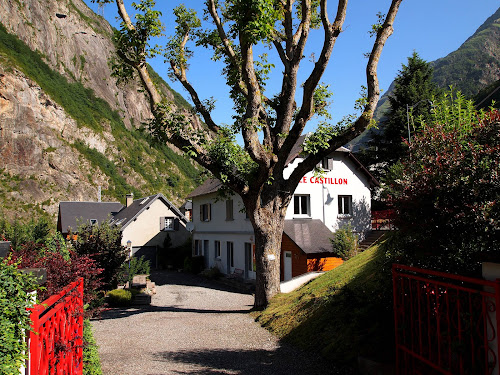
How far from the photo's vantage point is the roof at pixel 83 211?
48.0 meters

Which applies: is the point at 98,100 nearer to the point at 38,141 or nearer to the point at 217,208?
the point at 38,141

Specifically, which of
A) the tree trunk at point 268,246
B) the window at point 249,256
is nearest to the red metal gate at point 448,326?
the tree trunk at point 268,246

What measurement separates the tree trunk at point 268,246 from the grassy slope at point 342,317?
0.45 metres

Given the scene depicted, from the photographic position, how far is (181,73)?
14586mm

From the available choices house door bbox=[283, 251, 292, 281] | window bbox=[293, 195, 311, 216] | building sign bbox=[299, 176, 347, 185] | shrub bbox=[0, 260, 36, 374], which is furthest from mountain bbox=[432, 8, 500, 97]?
shrub bbox=[0, 260, 36, 374]

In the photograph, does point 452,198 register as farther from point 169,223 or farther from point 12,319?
point 169,223

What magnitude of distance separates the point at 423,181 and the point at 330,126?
7.90 metres

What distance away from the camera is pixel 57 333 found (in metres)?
4.48

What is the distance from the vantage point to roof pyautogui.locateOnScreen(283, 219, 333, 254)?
65.5ft

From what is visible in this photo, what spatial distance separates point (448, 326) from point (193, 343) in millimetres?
7292

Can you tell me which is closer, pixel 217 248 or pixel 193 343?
pixel 193 343

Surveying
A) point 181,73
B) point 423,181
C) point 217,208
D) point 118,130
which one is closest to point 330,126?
point 181,73

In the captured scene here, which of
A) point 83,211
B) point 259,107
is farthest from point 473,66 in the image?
point 259,107

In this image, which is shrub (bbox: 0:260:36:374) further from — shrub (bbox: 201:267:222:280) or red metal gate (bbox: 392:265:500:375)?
shrub (bbox: 201:267:222:280)
